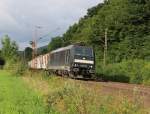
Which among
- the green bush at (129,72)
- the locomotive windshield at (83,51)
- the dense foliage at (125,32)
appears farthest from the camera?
the dense foliage at (125,32)

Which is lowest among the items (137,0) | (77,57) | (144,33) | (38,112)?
(38,112)

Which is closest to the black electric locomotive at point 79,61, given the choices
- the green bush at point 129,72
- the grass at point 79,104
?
the green bush at point 129,72

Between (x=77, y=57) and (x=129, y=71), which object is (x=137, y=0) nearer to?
(x=129, y=71)

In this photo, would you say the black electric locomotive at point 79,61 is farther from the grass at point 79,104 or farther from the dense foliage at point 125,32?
the grass at point 79,104

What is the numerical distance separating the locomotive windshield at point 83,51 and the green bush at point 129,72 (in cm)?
496

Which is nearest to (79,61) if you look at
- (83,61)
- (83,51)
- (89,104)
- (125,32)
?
(83,61)

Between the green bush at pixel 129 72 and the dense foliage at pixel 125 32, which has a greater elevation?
the dense foliage at pixel 125 32

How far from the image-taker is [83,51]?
49.6 meters

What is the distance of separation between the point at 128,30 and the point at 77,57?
117ft

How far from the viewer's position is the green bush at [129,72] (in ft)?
164

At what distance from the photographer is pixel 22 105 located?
1914 cm

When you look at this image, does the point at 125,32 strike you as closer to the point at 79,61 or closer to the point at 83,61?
the point at 83,61

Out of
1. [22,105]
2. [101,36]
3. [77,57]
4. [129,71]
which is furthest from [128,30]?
[22,105]

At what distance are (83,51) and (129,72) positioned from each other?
7414 millimetres
